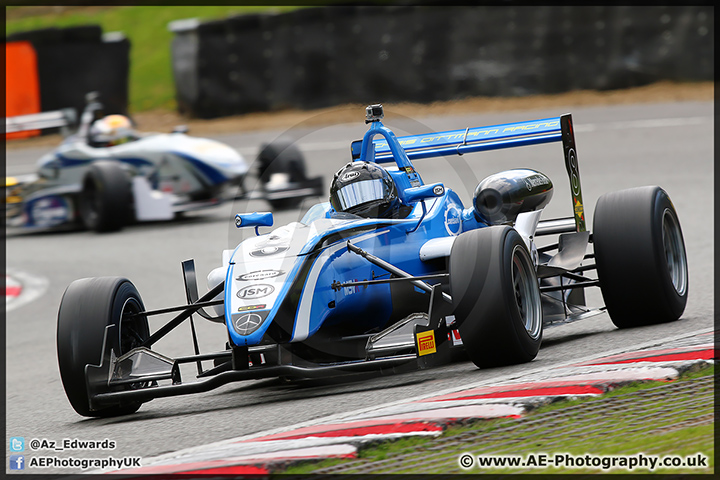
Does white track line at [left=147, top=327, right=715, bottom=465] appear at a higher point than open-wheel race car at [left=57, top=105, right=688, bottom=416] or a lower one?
lower

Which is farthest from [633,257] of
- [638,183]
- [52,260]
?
[52,260]

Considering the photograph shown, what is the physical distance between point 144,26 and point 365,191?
26554 millimetres

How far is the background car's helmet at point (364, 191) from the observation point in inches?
238

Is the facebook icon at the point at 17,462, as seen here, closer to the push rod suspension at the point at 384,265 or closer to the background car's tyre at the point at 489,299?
the push rod suspension at the point at 384,265

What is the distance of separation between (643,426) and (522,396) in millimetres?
600

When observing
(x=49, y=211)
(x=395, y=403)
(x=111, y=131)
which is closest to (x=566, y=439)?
(x=395, y=403)

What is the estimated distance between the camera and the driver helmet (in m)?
14.1

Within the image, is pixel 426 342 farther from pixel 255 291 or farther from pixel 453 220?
pixel 453 220

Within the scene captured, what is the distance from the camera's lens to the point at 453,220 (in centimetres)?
638

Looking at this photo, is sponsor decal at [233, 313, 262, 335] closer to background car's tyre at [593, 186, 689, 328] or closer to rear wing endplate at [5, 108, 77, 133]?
background car's tyre at [593, 186, 689, 328]

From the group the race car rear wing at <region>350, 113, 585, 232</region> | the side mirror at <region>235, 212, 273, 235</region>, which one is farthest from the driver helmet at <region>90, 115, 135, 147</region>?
the side mirror at <region>235, 212, 273, 235</region>

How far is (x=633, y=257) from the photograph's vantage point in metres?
6.16

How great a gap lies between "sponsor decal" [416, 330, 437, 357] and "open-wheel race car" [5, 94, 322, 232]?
24.6ft

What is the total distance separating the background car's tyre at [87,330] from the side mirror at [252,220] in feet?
2.43
